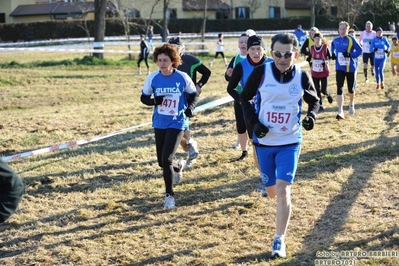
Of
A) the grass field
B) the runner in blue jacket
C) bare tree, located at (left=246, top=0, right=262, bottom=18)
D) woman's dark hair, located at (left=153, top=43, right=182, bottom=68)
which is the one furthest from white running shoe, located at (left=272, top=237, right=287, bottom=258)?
bare tree, located at (left=246, top=0, right=262, bottom=18)

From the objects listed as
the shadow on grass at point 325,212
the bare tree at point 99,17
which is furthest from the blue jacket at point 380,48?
the bare tree at point 99,17

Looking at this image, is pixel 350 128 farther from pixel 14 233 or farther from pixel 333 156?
pixel 14 233

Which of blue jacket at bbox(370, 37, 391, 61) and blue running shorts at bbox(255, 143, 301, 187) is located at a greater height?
blue jacket at bbox(370, 37, 391, 61)

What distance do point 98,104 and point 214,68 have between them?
36.6ft

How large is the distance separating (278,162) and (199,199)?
2364 mm

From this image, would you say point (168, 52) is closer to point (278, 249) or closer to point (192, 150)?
point (192, 150)

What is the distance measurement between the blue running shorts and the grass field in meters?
0.72

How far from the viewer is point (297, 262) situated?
17.7 feet

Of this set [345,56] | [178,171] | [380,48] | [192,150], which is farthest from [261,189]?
[380,48]

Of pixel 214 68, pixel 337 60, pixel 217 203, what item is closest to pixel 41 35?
pixel 214 68

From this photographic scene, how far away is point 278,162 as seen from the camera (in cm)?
552

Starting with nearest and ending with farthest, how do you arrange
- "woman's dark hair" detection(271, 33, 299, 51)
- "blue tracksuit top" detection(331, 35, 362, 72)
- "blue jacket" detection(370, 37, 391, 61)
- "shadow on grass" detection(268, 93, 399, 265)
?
"woman's dark hair" detection(271, 33, 299, 51)
"shadow on grass" detection(268, 93, 399, 265)
"blue tracksuit top" detection(331, 35, 362, 72)
"blue jacket" detection(370, 37, 391, 61)

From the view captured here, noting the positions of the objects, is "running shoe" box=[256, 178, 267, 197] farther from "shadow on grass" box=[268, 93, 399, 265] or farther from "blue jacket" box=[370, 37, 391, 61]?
"blue jacket" box=[370, 37, 391, 61]

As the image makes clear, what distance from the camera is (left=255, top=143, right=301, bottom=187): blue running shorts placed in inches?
214
